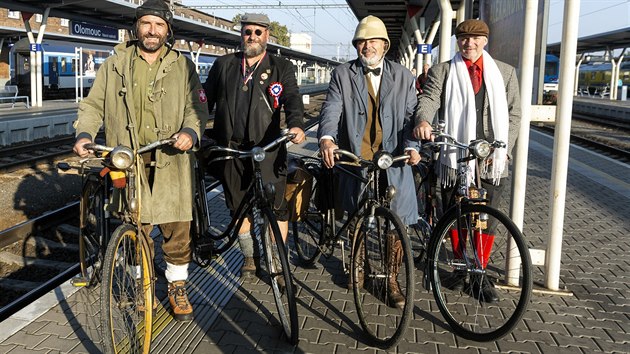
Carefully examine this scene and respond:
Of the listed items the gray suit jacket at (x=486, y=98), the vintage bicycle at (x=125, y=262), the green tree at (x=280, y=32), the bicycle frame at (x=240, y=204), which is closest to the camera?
the vintage bicycle at (x=125, y=262)

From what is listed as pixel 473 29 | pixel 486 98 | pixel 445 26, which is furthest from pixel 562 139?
pixel 445 26

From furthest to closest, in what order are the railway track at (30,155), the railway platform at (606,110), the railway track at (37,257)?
the railway platform at (606,110) → the railway track at (30,155) → the railway track at (37,257)

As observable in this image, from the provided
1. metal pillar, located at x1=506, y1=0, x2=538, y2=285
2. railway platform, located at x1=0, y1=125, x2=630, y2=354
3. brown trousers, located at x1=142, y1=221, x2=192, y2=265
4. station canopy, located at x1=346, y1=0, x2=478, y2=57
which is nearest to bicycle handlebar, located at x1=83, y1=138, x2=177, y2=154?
brown trousers, located at x1=142, y1=221, x2=192, y2=265

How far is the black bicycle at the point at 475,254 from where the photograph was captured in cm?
372

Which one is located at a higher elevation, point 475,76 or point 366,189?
point 475,76

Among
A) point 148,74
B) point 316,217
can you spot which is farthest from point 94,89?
point 316,217

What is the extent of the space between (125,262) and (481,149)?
229 cm

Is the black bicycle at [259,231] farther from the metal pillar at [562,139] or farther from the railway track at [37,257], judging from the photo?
the metal pillar at [562,139]

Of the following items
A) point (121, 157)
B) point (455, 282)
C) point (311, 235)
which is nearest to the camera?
point (121, 157)

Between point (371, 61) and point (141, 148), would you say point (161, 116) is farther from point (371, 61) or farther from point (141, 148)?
point (371, 61)

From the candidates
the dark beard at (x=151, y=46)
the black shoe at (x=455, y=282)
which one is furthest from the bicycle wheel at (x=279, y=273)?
the black shoe at (x=455, y=282)

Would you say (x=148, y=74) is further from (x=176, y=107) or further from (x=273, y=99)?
(x=273, y=99)

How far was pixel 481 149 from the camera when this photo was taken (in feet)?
12.8

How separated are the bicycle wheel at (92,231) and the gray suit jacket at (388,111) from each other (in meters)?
1.54
